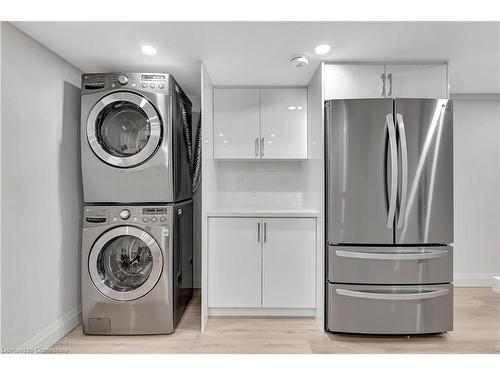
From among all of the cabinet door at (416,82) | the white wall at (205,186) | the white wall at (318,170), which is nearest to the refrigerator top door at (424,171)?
the cabinet door at (416,82)

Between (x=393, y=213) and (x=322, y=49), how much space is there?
131cm

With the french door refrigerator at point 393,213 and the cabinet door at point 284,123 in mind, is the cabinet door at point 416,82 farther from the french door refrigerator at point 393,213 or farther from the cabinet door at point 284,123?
the cabinet door at point 284,123

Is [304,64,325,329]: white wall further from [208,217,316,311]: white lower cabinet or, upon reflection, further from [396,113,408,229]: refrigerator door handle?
[396,113,408,229]: refrigerator door handle

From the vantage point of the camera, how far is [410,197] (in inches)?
94.6

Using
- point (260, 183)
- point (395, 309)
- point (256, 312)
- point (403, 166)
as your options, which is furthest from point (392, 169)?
point (256, 312)

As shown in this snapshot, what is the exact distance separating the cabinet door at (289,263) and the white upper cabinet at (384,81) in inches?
44.5

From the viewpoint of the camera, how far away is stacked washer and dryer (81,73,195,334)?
249cm

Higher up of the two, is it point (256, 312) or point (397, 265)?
point (397, 265)

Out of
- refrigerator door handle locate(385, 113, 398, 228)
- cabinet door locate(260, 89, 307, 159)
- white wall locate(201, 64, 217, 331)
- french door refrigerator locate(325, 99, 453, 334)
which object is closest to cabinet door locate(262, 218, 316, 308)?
french door refrigerator locate(325, 99, 453, 334)

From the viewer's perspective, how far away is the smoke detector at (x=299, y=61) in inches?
97.3

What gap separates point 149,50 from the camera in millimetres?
2365

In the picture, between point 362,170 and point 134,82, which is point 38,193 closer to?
point 134,82
